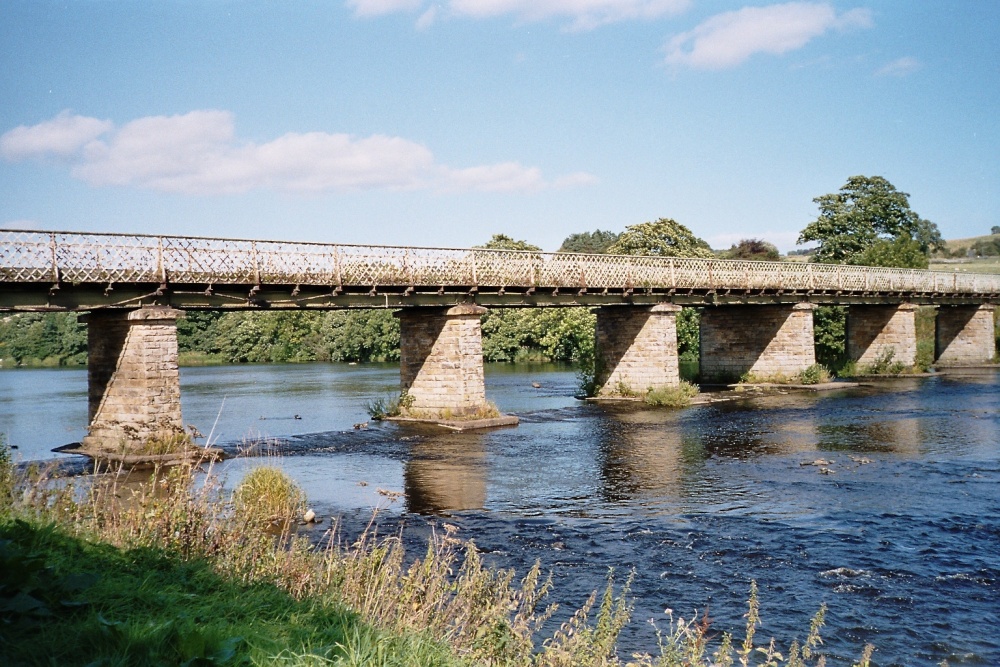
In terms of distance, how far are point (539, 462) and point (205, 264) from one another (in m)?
9.89

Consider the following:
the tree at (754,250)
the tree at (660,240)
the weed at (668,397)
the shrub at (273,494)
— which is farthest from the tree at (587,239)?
the shrub at (273,494)

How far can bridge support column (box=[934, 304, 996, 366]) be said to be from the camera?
57.8 metres

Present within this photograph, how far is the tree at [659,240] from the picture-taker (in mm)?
66188

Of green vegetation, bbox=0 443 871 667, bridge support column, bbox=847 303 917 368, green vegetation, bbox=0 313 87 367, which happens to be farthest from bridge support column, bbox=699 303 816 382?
green vegetation, bbox=0 313 87 367

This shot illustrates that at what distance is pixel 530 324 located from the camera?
246 ft

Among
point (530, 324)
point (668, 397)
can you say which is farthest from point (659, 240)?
point (668, 397)

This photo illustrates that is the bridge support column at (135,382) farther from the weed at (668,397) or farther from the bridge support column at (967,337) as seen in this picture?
the bridge support column at (967,337)

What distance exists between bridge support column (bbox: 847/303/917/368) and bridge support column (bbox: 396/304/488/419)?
29.9 meters

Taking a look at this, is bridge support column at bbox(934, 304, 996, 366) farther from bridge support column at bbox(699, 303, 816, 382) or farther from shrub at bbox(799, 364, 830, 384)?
bridge support column at bbox(699, 303, 816, 382)

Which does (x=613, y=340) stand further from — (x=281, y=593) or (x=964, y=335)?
(x=964, y=335)

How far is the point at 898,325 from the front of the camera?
49406 millimetres

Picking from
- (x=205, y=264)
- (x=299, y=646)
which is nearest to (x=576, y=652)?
(x=299, y=646)

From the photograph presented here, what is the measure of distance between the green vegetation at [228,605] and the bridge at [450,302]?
39.1 feet

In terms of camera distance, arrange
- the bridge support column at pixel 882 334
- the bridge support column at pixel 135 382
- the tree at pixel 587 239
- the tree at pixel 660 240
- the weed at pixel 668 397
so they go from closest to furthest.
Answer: the bridge support column at pixel 135 382 → the weed at pixel 668 397 → the bridge support column at pixel 882 334 → the tree at pixel 660 240 → the tree at pixel 587 239
